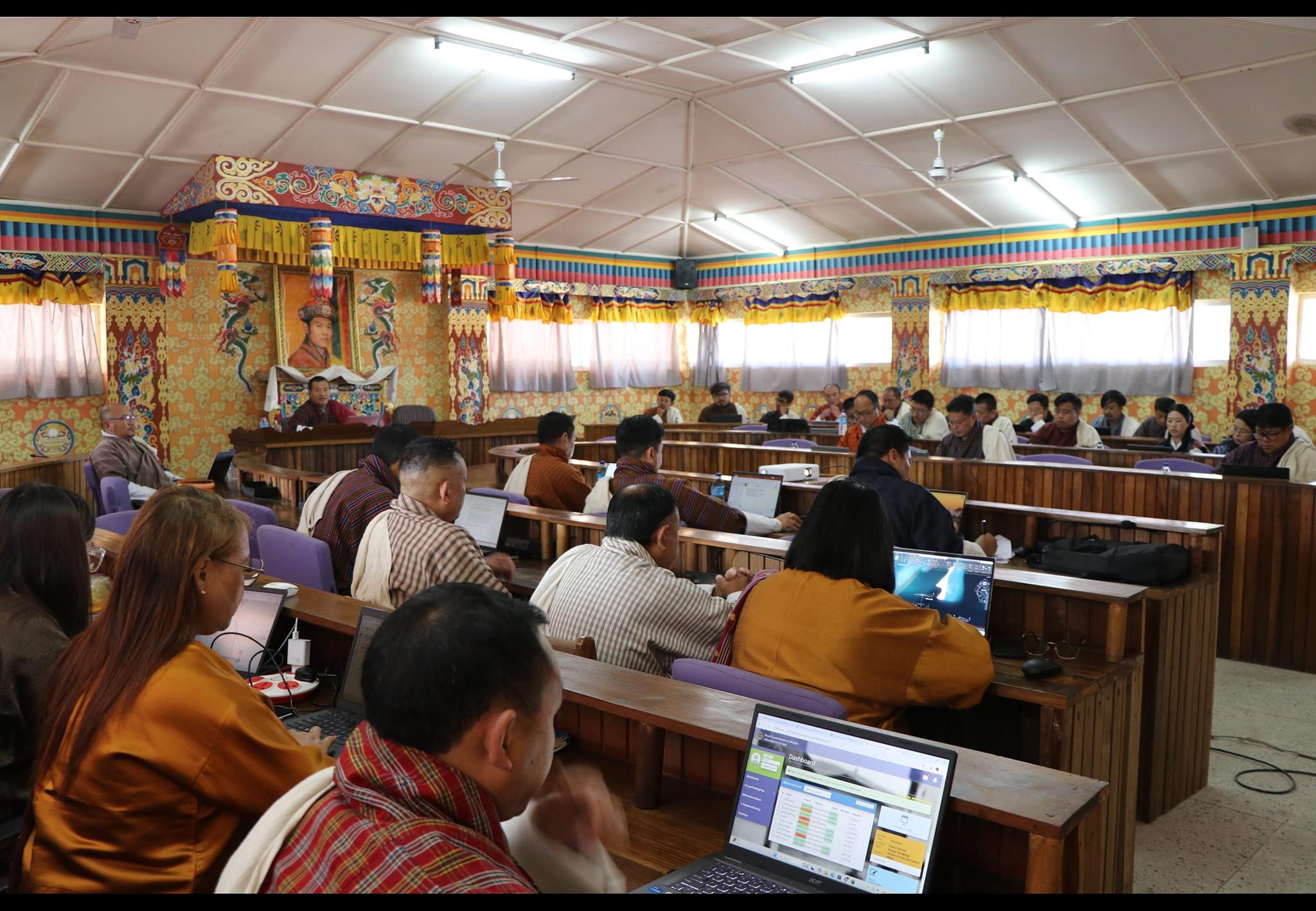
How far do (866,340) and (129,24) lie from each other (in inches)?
405

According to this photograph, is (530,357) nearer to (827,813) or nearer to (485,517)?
(485,517)

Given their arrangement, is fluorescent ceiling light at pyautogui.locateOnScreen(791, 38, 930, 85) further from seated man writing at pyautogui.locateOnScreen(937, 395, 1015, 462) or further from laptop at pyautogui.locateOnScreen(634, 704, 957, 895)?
laptop at pyautogui.locateOnScreen(634, 704, 957, 895)

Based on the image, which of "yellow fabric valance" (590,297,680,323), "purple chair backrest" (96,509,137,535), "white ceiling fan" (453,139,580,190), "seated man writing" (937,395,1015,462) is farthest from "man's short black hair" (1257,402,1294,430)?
"yellow fabric valance" (590,297,680,323)

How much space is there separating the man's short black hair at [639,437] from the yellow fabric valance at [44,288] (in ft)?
27.4

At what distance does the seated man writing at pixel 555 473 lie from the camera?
5.52 metres

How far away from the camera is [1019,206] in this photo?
1196 centimetres

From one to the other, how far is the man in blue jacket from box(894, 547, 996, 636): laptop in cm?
67

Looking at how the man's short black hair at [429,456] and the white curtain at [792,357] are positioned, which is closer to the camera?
the man's short black hair at [429,456]

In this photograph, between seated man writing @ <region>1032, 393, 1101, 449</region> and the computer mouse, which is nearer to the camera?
the computer mouse

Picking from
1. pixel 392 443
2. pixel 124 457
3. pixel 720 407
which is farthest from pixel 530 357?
pixel 392 443

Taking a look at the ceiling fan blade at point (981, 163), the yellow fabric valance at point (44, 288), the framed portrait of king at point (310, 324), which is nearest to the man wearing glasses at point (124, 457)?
the yellow fabric valance at point (44, 288)

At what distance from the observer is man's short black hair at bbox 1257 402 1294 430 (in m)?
5.94

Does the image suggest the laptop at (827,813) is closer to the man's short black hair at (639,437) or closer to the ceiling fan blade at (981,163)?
the man's short black hair at (639,437)

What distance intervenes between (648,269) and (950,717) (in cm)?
1364
